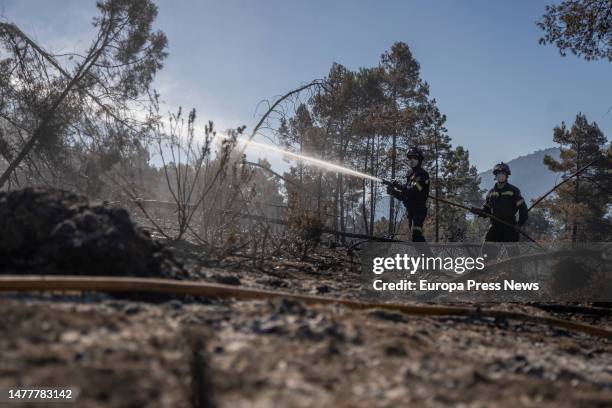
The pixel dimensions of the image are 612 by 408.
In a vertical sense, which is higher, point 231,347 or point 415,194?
point 415,194

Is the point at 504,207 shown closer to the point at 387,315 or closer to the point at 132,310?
the point at 387,315

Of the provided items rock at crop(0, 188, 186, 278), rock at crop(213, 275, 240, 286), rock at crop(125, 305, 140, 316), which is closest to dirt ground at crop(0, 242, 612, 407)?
rock at crop(125, 305, 140, 316)

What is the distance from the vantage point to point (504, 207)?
9.07 m

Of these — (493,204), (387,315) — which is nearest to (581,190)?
(493,204)

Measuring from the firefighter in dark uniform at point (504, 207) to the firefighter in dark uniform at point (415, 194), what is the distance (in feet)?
3.01

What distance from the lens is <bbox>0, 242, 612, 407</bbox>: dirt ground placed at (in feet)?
6.63

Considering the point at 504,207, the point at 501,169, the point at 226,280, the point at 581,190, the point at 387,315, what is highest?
the point at 581,190

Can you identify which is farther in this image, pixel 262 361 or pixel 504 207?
pixel 504 207

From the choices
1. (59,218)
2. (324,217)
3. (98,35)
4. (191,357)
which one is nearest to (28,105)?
(98,35)

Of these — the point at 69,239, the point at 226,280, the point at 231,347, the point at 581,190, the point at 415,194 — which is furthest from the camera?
the point at 581,190

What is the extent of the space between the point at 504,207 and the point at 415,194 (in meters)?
1.57

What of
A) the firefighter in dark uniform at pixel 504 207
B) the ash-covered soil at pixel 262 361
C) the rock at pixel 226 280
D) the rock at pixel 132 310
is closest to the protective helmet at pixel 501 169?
the firefighter in dark uniform at pixel 504 207

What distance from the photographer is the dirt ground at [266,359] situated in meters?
2.02

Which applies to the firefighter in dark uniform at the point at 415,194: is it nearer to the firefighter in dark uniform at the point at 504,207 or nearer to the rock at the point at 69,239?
the firefighter in dark uniform at the point at 504,207
